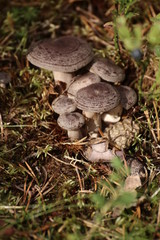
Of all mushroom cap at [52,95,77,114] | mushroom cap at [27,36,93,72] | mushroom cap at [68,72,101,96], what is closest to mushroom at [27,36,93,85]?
mushroom cap at [27,36,93,72]

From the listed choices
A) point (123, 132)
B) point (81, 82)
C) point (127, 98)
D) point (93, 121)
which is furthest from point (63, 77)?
point (123, 132)

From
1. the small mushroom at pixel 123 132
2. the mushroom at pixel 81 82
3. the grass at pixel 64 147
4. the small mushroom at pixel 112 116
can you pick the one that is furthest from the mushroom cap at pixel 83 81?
the small mushroom at pixel 123 132

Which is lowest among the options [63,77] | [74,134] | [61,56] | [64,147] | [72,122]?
[64,147]

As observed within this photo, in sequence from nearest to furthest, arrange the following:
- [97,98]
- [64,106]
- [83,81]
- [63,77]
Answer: [97,98] < [64,106] < [83,81] < [63,77]

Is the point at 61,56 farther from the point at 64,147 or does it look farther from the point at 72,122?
the point at 64,147

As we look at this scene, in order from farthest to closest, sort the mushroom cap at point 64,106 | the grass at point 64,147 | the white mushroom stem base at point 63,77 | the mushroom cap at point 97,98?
the white mushroom stem base at point 63,77 → the mushroom cap at point 64,106 → the mushroom cap at point 97,98 → the grass at point 64,147

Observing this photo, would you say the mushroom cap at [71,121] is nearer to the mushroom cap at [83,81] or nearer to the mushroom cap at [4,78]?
the mushroom cap at [83,81]
